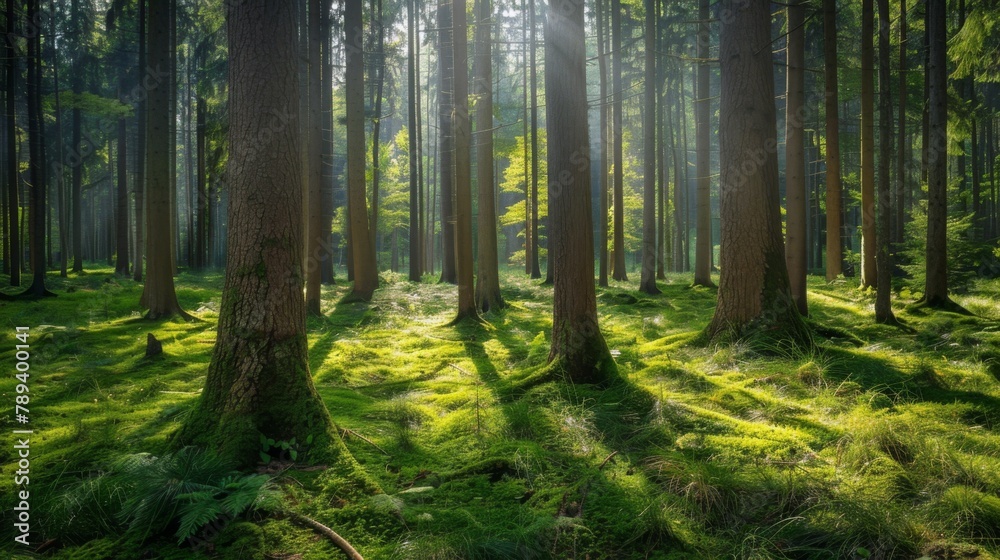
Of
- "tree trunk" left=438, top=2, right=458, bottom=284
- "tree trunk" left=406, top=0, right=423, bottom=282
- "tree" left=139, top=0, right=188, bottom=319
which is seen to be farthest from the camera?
"tree trunk" left=406, top=0, right=423, bottom=282

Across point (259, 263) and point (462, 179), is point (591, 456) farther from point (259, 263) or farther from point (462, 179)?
point (462, 179)

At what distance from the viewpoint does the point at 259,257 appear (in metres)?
4.29

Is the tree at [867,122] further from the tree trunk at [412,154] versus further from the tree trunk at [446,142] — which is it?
the tree trunk at [412,154]

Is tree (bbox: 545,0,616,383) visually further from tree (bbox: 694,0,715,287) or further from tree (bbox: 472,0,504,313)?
tree (bbox: 694,0,715,287)

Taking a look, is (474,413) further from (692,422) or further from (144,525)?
(144,525)

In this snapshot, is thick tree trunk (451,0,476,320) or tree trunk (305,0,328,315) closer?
thick tree trunk (451,0,476,320)

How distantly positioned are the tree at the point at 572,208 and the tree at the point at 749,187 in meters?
2.39

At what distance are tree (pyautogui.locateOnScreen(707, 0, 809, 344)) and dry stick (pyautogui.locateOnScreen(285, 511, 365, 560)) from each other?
566 centimetres

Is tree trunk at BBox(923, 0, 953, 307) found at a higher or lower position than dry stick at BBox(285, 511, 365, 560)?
higher

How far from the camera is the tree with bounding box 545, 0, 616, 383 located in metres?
6.04

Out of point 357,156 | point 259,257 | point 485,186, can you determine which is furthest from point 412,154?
point 259,257

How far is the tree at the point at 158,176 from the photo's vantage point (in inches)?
412

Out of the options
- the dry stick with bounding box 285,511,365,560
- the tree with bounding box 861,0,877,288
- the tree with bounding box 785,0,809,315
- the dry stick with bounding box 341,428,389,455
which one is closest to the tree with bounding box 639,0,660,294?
the tree with bounding box 861,0,877,288

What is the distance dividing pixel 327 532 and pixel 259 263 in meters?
2.04
